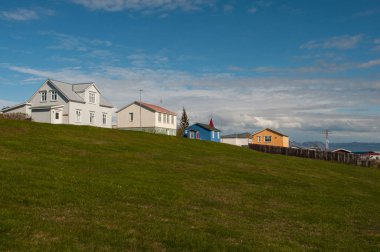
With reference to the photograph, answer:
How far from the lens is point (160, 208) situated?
1397cm

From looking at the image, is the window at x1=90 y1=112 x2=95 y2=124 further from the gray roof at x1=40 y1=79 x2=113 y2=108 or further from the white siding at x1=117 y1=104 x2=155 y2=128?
the white siding at x1=117 y1=104 x2=155 y2=128

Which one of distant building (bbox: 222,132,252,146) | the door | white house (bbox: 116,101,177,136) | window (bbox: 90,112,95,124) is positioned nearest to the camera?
the door

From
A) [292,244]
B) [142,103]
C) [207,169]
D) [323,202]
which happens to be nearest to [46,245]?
[292,244]

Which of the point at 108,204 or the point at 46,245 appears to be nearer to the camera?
the point at 46,245

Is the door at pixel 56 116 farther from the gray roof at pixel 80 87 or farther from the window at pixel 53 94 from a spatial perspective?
the gray roof at pixel 80 87

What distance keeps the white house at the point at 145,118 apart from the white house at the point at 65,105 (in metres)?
13.0

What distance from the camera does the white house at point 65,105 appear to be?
65250mm

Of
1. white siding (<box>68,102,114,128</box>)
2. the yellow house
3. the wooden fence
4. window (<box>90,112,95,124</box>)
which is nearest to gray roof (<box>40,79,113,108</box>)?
white siding (<box>68,102,114,128</box>)

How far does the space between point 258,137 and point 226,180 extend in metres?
96.8

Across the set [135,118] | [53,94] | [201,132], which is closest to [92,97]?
[53,94]

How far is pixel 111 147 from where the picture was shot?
33.5 m

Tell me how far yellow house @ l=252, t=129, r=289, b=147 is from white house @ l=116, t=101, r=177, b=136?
1464 inches

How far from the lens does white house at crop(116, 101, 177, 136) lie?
84938 mm

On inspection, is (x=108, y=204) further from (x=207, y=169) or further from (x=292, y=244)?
(x=207, y=169)
